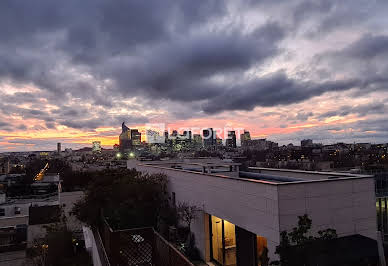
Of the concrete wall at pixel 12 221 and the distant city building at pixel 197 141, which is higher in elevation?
the distant city building at pixel 197 141

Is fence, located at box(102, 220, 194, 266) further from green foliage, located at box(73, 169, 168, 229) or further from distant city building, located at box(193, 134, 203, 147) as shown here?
distant city building, located at box(193, 134, 203, 147)

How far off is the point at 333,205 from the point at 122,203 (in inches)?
333

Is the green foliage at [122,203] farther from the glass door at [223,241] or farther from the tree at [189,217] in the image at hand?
the glass door at [223,241]

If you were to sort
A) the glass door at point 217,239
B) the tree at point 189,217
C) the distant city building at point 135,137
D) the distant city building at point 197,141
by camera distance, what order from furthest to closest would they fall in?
the distant city building at point 135,137 < the distant city building at point 197,141 < the tree at point 189,217 < the glass door at point 217,239

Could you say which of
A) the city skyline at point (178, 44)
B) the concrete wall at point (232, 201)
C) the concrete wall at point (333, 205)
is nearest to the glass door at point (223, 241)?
the concrete wall at point (232, 201)

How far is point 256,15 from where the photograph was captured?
22.2 metres

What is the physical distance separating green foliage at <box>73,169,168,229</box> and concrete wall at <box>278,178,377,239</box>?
23.0 feet

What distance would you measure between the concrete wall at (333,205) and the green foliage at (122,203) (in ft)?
23.0

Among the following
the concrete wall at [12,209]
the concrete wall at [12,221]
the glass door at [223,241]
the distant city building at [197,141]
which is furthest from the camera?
the distant city building at [197,141]

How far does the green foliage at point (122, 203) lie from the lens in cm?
1207

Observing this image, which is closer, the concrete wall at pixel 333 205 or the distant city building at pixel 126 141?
the concrete wall at pixel 333 205

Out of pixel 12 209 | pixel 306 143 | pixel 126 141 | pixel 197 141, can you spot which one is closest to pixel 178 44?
pixel 12 209

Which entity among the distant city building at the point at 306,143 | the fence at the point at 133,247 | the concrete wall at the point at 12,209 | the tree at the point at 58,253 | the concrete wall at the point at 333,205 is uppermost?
the distant city building at the point at 306,143

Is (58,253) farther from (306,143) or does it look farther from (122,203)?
(306,143)
